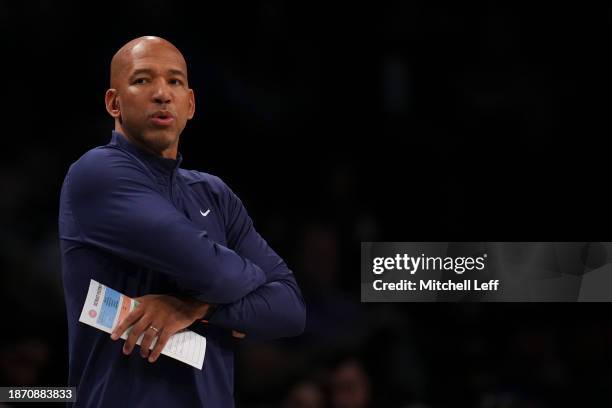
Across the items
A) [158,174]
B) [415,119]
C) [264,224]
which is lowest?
[158,174]

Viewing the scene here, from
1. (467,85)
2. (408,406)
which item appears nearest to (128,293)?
(408,406)

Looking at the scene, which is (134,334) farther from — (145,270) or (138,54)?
(138,54)

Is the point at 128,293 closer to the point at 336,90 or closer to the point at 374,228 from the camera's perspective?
the point at 374,228

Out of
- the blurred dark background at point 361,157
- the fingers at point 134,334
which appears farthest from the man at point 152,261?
the blurred dark background at point 361,157

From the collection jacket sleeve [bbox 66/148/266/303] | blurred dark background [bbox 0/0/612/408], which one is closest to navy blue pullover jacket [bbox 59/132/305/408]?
jacket sleeve [bbox 66/148/266/303]

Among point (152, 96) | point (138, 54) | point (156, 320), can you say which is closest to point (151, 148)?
point (152, 96)

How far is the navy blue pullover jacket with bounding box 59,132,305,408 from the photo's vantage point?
2.63m

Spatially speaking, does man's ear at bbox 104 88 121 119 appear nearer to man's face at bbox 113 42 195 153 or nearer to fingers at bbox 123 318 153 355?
man's face at bbox 113 42 195 153

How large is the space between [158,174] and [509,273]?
1893 mm

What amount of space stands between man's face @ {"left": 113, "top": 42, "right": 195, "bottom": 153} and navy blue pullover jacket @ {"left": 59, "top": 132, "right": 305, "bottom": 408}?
0.05 metres

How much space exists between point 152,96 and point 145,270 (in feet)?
1.74

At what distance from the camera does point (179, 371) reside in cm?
275

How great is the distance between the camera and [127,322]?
2.61 meters

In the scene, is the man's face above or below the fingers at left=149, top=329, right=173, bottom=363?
above
